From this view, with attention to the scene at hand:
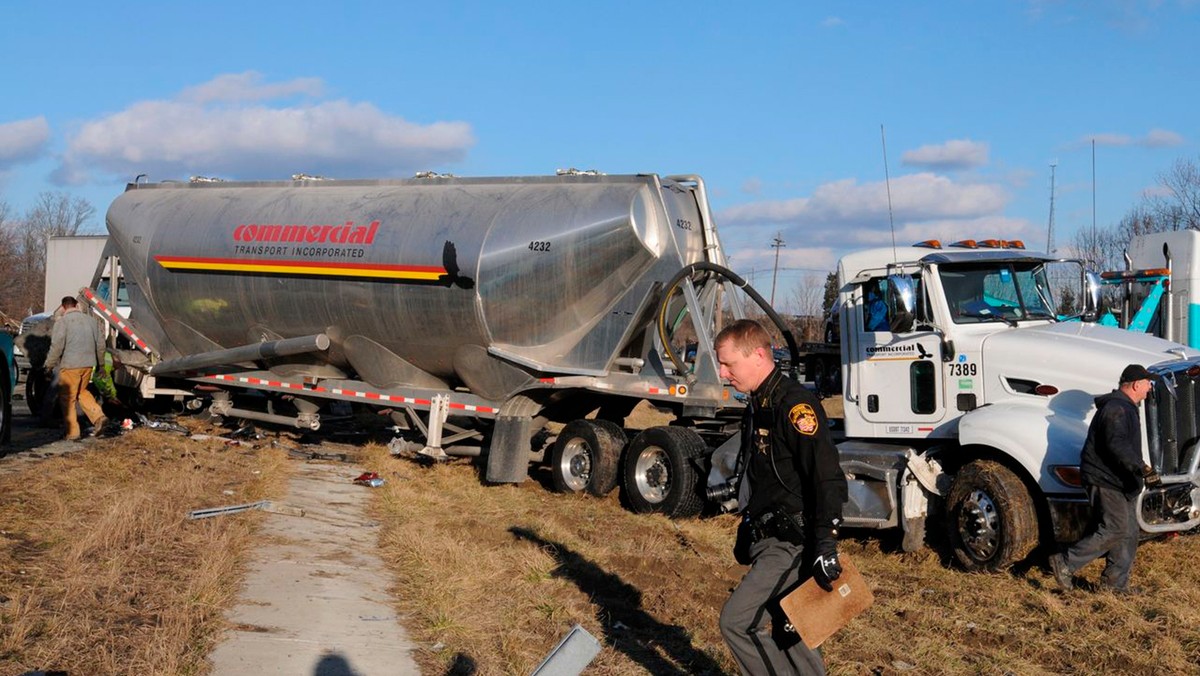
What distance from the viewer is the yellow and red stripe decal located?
44.5ft

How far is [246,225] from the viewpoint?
1553 centimetres

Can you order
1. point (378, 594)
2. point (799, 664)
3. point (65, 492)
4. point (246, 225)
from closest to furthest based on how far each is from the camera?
1. point (799, 664)
2. point (378, 594)
3. point (65, 492)
4. point (246, 225)

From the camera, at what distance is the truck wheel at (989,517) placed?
888 cm

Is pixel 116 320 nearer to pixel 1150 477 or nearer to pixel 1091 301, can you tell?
pixel 1091 301

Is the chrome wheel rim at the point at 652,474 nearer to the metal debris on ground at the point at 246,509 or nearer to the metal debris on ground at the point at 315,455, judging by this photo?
the metal debris on ground at the point at 246,509

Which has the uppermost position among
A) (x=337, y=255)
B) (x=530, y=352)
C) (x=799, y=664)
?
(x=337, y=255)

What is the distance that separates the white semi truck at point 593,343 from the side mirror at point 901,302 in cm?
3

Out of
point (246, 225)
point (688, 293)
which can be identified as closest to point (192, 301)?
point (246, 225)

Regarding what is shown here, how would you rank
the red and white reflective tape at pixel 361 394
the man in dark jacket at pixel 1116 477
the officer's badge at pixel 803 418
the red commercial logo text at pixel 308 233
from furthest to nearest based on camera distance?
the red commercial logo text at pixel 308 233 < the red and white reflective tape at pixel 361 394 < the man in dark jacket at pixel 1116 477 < the officer's badge at pixel 803 418

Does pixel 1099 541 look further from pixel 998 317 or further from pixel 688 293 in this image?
pixel 688 293

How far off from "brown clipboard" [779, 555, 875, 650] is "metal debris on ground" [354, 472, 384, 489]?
9268 mm

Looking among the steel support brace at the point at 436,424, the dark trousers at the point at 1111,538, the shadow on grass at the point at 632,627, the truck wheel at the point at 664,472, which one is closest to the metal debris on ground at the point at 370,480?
the steel support brace at the point at 436,424

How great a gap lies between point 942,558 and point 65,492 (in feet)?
25.9

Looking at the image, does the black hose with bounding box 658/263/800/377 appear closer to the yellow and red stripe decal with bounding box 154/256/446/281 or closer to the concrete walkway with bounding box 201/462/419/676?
the yellow and red stripe decal with bounding box 154/256/446/281
